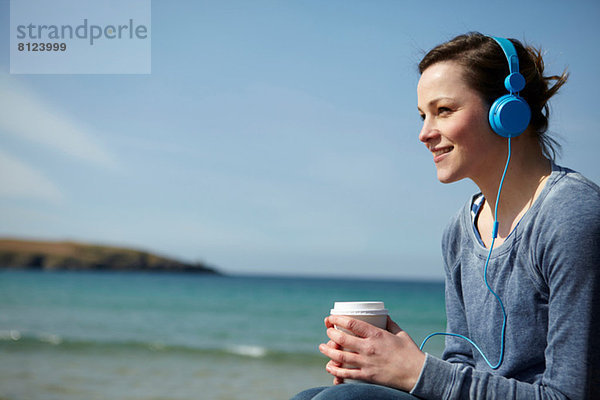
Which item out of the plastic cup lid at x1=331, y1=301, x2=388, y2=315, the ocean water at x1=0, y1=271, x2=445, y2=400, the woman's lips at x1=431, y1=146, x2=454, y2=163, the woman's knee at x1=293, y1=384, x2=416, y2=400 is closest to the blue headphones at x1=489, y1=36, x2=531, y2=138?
the woman's lips at x1=431, y1=146, x2=454, y2=163

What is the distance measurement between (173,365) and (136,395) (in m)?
2.25

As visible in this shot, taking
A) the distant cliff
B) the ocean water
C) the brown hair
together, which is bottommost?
the distant cliff

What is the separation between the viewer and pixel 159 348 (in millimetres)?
10328

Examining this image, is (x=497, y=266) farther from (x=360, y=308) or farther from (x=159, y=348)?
(x=159, y=348)

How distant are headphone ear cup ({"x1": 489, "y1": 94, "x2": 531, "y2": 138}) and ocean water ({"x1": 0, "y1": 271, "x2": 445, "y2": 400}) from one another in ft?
18.5

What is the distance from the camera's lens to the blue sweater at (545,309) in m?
1.29

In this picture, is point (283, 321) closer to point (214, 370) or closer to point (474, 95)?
point (214, 370)

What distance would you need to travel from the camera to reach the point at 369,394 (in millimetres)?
1339

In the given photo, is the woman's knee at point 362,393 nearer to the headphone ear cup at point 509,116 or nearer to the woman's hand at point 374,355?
the woman's hand at point 374,355

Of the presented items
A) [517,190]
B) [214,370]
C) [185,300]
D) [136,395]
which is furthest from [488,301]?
[185,300]

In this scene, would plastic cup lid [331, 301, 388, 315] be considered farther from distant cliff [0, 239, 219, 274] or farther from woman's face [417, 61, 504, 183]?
distant cliff [0, 239, 219, 274]

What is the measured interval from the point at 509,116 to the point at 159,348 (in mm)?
9863

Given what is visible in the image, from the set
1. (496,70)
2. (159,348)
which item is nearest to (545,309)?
(496,70)

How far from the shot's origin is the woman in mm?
1303
